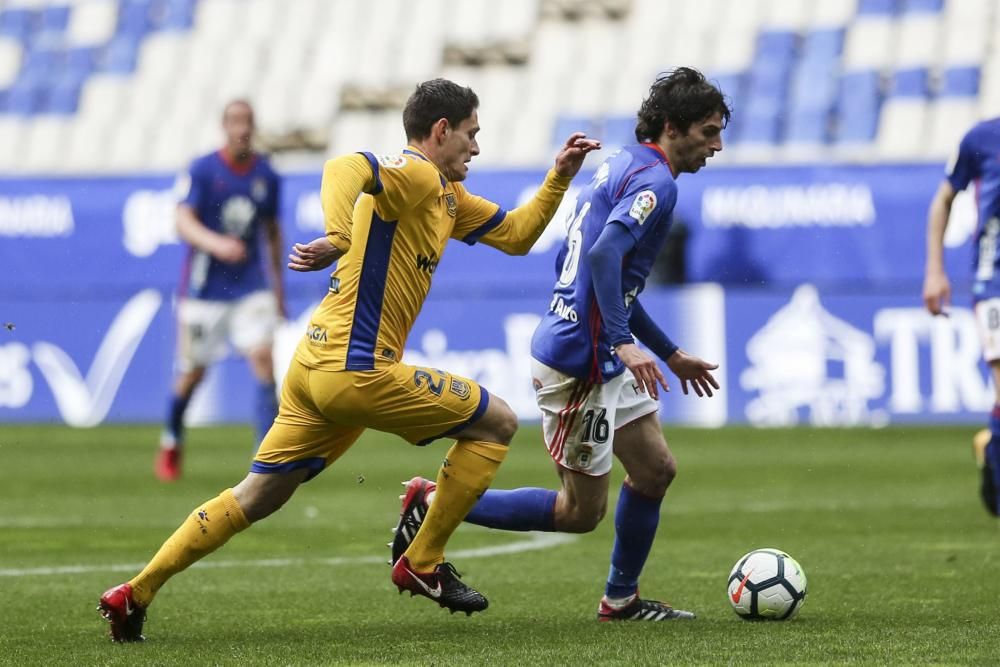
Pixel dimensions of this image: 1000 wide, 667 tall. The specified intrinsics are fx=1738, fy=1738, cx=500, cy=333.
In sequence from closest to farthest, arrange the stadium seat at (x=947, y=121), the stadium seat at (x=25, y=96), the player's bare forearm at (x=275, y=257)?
the player's bare forearm at (x=275, y=257)
the stadium seat at (x=947, y=121)
the stadium seat at (x=25, y=96)

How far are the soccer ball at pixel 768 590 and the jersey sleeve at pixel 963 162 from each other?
326 cm

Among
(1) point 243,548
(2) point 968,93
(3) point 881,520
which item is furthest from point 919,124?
(1) point 243,548

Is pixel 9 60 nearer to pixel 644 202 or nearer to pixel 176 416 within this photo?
pixel 176 416

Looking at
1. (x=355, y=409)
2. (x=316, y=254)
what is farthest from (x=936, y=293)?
(x=316, y=254)

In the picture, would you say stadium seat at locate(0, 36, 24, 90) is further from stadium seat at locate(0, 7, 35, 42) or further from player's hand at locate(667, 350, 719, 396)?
player's hand at locate(667, 350, 719, 396)

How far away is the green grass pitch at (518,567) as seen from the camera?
4.98m

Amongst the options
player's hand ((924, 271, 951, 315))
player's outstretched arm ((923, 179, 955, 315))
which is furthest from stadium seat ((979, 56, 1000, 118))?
player's hand ((924, 271, 951, 315))

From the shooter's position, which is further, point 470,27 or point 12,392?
point 470,27

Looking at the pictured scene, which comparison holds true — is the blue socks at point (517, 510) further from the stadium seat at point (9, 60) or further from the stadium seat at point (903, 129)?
the stadium seat at point (9, 60)

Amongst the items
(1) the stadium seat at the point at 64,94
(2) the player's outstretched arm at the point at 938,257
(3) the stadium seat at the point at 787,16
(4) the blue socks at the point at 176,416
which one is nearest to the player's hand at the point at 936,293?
(2) the player's outstretched arm at the point at 938,257

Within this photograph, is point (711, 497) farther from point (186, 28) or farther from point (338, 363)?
point (186, 28)

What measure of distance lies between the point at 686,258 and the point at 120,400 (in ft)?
18.4

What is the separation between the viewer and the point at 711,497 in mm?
10445

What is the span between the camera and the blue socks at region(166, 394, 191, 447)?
11.4m
